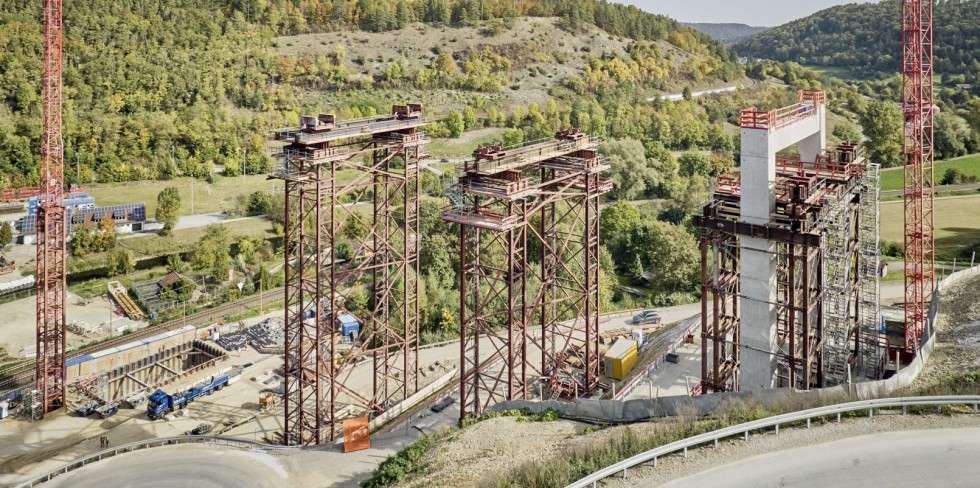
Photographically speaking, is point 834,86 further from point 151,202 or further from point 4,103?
point 4,103

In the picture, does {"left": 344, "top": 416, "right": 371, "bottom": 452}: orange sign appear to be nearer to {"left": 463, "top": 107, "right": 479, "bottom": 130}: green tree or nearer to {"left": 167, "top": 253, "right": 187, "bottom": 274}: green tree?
{"left": 167, "top": 253, "right": 187, "bottom": 274}: green tree

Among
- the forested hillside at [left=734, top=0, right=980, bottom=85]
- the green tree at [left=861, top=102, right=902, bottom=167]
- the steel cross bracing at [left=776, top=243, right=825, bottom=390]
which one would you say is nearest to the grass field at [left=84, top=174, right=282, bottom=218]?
the steel cross bracing at [left=776, top=243, right=825, bottom=390]

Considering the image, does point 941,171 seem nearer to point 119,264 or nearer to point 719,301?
point 719,301

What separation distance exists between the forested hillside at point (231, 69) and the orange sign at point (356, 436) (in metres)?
58.0

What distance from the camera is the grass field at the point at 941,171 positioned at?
77.2 m

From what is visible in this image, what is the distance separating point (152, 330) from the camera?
166 ft

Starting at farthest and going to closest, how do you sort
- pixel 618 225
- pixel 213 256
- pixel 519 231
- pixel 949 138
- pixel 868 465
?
1. pixel 949 138
2. pixel 618 225
3. pixel 213 256
4. pixel 519 231
5. pixel 868 465

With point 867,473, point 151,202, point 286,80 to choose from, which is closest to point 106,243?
point 151,202

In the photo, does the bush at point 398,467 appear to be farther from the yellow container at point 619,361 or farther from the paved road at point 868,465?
the yellow container at point 619,361

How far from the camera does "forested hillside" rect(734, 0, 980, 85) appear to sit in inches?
5125

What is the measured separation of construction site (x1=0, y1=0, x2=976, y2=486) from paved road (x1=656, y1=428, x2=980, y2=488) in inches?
201

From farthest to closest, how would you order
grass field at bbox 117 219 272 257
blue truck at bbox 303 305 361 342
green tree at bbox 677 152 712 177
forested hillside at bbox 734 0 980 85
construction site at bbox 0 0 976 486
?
forested hillside at bbox 734 0 980 85
green tree at bbox 677 152 712 177
grass field at bbox 117 219 272 257
blue truck at bbox 303 305 361 342
construction site at bbox 0 0 976 486

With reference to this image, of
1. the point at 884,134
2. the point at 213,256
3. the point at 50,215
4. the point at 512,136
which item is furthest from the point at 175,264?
the point at 884,134

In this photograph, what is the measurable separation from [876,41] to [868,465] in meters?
155
